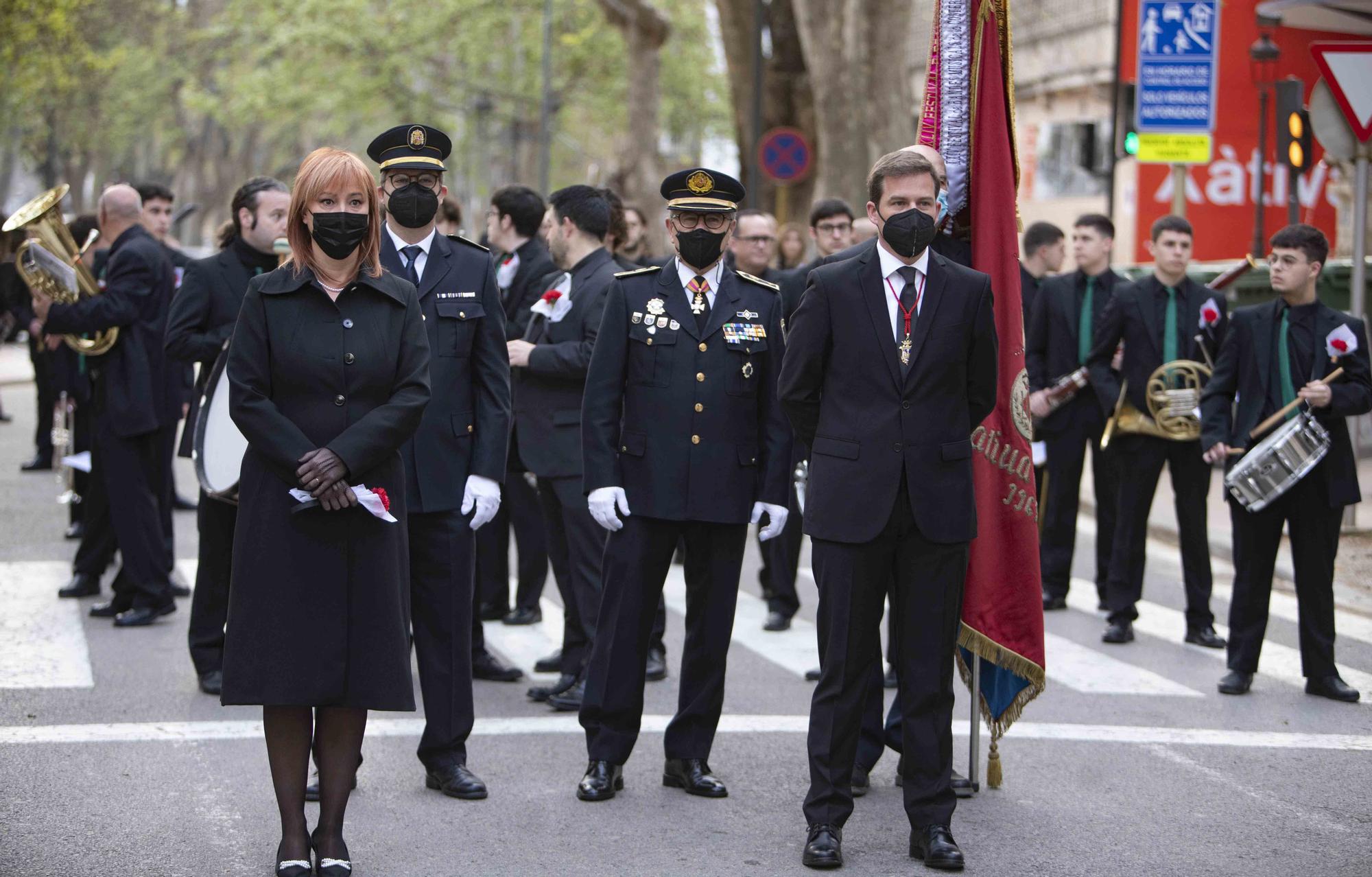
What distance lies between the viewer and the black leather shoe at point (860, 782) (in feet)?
20.2

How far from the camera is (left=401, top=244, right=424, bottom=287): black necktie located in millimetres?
6250

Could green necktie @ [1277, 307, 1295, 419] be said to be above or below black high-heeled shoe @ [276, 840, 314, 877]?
above

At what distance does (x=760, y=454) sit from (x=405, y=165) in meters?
1.69

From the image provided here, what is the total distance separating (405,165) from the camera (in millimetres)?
6125

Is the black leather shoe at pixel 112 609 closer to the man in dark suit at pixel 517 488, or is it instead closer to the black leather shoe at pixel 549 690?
the man in dark suit at pixel 517 488

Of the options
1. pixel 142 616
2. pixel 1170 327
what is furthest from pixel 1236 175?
pixel 142 616

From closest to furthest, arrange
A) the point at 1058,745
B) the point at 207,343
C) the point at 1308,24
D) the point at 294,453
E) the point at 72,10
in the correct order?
the point at 294,453 < the point at 1058,745 < the point at 207,343 < the point at 1308,24 < the point at 72,10

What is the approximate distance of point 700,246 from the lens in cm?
608

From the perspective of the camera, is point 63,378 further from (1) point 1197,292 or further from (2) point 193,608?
(1) point 1197,292

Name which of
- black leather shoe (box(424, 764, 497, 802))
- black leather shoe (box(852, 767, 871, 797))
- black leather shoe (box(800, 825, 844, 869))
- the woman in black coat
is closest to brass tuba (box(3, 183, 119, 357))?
black leather shoe (box(424, 764, 497, 802))

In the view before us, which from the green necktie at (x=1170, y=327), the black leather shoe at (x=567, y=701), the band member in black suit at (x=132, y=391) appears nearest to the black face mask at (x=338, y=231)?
the black leather shoe at (x=567, y=701)

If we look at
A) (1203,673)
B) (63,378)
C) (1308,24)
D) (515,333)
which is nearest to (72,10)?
(63,378)

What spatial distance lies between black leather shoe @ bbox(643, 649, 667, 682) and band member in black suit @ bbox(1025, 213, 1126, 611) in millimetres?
2862

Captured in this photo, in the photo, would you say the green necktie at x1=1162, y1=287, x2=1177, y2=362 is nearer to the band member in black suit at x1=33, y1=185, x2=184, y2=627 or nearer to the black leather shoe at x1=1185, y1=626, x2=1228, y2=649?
the black leather shoe at x1=1185, y1=626, x2=1228, y2=649
